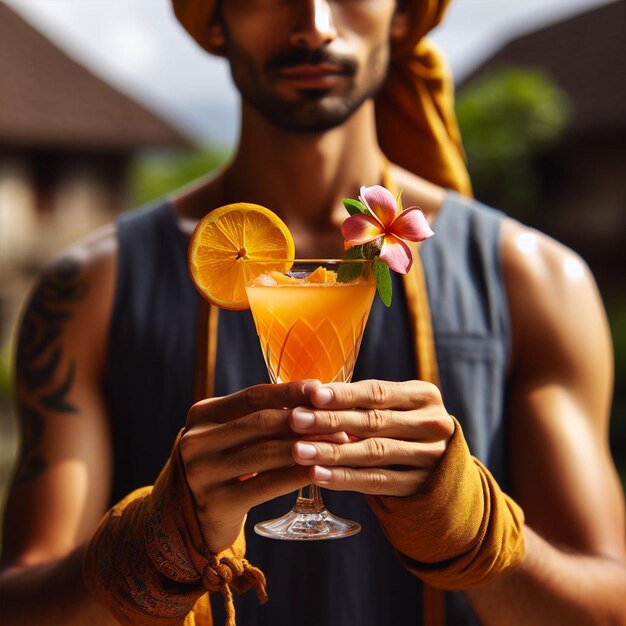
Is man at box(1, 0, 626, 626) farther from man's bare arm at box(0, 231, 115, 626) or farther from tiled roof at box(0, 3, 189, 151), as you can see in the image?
tiled roof at box(0, 3, 189, 151)

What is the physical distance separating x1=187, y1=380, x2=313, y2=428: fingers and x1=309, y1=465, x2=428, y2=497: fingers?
147 millimetres

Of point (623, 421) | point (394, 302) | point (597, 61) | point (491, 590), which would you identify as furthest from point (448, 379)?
point (597, 61)

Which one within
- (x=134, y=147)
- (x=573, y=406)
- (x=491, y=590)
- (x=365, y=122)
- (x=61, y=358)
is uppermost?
(x=134, y=147)

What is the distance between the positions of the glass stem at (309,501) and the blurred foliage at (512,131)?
2852cm

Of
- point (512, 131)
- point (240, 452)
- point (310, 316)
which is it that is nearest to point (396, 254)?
point (310, 316)

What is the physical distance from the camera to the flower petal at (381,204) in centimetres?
228

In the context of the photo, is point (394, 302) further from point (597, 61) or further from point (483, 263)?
point (597, 61)

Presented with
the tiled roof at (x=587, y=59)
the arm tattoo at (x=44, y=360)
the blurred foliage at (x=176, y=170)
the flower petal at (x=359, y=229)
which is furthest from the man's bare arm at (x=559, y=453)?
the blurred foliage at (x=176, y=170)

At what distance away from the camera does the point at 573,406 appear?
10.4ft

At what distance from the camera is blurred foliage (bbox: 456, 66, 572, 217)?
103 feet

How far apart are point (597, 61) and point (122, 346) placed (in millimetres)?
29259

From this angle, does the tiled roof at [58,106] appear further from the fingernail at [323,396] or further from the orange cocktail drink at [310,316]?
the fingernail at [323,396]

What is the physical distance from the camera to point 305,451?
217 cm

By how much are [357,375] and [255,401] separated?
107 cm
